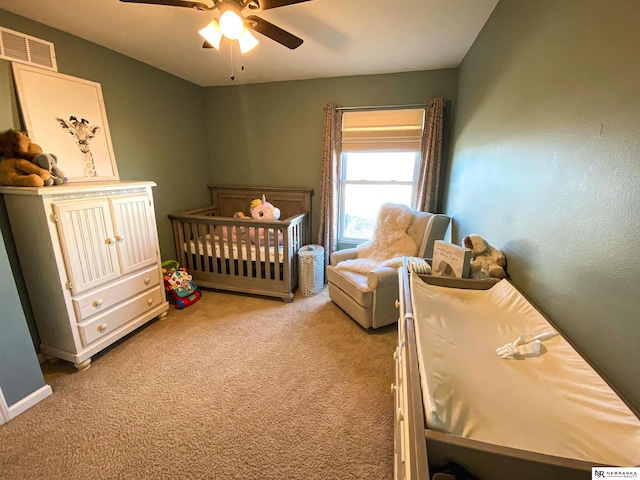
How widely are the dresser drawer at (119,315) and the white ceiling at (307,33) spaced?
2.09m

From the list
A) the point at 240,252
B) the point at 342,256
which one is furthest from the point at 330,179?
the point at 240,252

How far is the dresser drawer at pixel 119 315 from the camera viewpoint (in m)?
1.88

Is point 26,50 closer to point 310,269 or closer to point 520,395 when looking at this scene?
point 310,269

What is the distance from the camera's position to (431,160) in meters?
2.83

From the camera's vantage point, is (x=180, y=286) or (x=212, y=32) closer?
(x=212, y=32)

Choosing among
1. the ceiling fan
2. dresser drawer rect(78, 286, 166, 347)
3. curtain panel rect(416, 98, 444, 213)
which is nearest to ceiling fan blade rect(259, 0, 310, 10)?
the ceiling fan

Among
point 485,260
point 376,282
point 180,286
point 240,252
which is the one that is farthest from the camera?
point 240,252

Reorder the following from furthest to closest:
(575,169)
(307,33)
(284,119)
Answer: (284,119) < (307,33) < (575,169)

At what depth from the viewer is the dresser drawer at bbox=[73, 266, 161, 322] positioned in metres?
1.84

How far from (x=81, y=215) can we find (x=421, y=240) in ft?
8.93

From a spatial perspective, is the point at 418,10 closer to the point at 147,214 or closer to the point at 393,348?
the point at 393,348

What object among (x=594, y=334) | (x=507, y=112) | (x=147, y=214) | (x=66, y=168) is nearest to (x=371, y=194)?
(x=507, y=112)

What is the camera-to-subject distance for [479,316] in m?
1.02

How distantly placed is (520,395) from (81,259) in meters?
2.45
